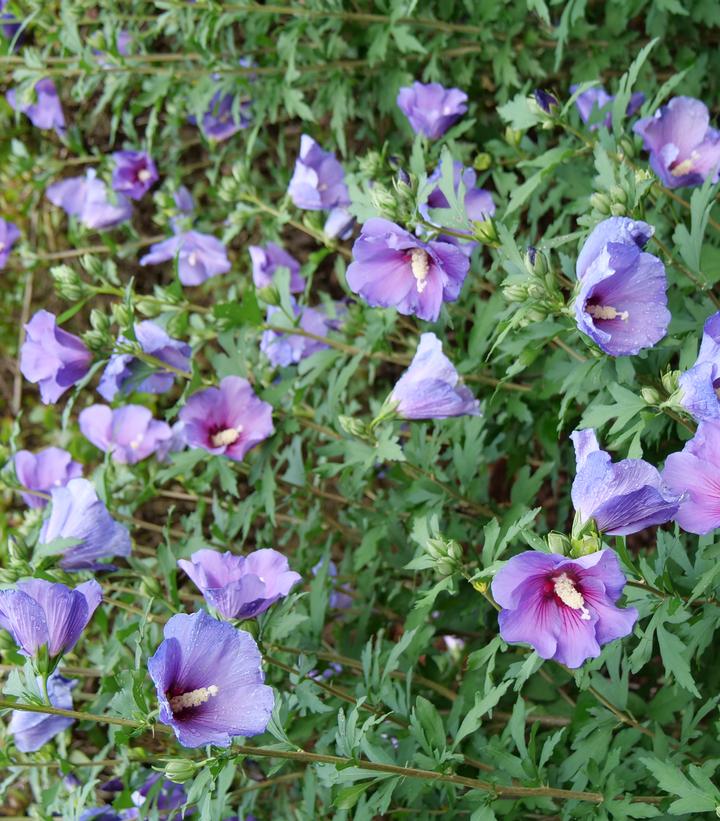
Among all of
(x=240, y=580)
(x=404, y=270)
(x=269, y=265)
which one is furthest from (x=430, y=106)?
(x=240, y=580)

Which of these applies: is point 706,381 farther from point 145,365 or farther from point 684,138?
point 145,365

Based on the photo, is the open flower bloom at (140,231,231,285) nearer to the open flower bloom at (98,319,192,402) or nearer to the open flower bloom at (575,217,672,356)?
the open flower bloom at (98,319,192,402)

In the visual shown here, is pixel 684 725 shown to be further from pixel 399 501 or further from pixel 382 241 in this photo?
pixel 382 241

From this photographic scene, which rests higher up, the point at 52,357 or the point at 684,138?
the point at 684,138

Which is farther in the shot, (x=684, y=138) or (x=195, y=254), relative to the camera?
(x=195, y=254)

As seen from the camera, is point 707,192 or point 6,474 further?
point 6,474

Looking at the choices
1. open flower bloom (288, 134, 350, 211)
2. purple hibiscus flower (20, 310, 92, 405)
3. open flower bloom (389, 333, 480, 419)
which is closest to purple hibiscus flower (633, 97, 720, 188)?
open flower bloom (389, 333, 480, 419)

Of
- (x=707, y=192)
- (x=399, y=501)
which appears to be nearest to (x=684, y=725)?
(x=399, y=501)
